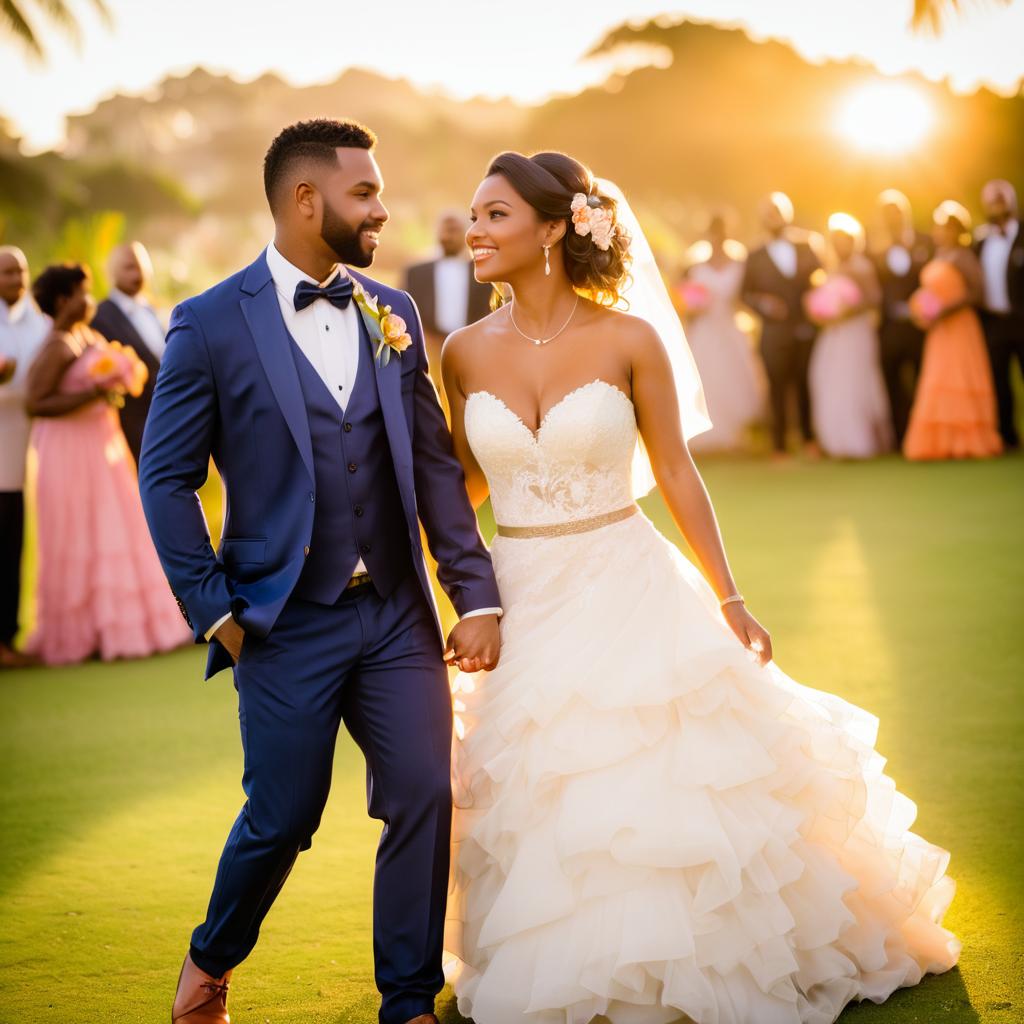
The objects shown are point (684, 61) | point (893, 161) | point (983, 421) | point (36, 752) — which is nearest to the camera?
point (36, 752)

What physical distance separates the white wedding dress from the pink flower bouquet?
940cm

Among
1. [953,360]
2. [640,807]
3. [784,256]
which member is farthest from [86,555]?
[953,360]

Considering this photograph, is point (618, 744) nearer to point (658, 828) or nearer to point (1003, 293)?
point (658, 828)

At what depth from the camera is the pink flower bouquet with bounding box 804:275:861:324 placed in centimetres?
1255

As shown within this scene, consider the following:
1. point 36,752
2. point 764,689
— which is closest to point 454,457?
point 764,689

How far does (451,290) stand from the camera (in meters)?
10.9

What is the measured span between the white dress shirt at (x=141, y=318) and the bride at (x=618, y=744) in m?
4.64

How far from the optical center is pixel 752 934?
3.15 meters

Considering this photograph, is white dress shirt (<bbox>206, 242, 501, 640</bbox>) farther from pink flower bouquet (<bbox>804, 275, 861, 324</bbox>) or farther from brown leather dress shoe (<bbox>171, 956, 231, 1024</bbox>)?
pink flower bouquet (<bbox>804, 275, 861, 324</bbox>)

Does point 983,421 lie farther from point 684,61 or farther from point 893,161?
point 684,61

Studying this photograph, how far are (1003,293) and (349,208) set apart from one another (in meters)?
10.2

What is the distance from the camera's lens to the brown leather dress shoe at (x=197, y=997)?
3.23 meters

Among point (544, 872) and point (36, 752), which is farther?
point (36, 752)

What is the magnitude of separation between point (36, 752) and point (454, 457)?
10.5ft
